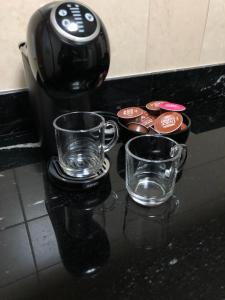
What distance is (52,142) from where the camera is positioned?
0.58 metres

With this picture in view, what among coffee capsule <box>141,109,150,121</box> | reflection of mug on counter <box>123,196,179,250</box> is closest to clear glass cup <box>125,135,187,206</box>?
reflection of mug on counter <box>123,196,179,250</box>

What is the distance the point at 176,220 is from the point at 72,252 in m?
0.18

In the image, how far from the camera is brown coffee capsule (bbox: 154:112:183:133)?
2.01ft

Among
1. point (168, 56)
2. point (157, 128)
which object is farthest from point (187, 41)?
point (157, 128)

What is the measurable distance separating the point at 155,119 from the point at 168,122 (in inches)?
1.7

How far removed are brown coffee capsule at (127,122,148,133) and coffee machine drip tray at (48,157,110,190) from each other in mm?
123

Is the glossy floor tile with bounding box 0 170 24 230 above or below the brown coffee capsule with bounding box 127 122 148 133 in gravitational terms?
below

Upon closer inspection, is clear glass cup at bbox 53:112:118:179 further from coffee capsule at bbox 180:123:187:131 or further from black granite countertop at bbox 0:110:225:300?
coffee capsule at bbox 180:123:187:131

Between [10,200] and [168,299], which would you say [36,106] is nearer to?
[10,200]

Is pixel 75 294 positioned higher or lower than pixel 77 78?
lower

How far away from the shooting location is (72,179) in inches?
20.5

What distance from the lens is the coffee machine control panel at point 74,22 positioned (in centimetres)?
40

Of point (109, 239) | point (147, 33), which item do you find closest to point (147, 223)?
point (109, 239)

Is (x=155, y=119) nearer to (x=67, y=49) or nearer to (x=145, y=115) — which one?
(x=145, y=115)
